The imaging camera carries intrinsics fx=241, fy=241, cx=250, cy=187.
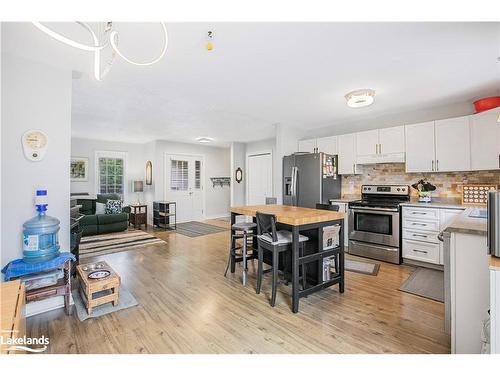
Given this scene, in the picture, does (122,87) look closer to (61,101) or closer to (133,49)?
(61,101)

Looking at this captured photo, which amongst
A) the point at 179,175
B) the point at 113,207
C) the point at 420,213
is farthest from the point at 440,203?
the point at 113,207

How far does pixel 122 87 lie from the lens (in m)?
3.12

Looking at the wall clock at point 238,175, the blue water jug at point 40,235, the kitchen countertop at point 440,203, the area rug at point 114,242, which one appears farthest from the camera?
the wall clock at point 238,175

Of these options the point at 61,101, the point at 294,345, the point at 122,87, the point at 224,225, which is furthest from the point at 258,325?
the point at 224,225

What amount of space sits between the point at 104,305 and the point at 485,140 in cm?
498

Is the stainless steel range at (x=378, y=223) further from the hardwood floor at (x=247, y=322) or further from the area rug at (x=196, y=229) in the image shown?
the area rug at (x=196, y=229)

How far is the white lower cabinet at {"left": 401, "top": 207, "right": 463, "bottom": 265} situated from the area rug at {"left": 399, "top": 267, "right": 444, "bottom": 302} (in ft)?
0.71

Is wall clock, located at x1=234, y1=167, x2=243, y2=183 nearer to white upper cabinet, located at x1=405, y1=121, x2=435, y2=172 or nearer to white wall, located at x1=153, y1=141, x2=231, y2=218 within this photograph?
white wall, located at x1=153, y1=141, x2=231, y2=218

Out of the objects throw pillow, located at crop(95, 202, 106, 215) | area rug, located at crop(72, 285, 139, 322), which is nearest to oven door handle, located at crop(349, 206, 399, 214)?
area rug, located at crop(72, 285, 139, 322)

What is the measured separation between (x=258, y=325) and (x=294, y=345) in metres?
0.38

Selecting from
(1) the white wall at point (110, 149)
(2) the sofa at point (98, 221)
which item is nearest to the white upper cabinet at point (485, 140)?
(2) the sofa at point (98, 221)

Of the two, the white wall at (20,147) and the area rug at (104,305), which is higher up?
the white wall at (20,147)

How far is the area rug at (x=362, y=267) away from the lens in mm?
3358

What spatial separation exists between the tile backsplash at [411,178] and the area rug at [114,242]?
4.16 meters
